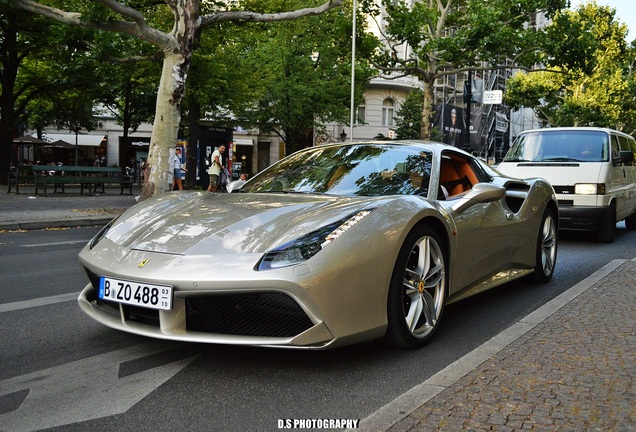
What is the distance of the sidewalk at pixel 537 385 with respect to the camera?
8.29 feet

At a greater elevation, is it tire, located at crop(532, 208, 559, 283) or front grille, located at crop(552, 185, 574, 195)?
front grille, located at crop(552, 185, 574, 195)

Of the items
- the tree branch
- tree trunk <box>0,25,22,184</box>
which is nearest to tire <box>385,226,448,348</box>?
the tree branch

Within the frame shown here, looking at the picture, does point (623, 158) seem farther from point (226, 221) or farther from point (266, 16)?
point (266, 16)

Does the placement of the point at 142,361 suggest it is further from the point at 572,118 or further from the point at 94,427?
the point at 572,118

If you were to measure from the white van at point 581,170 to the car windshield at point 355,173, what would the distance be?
17.7 ft

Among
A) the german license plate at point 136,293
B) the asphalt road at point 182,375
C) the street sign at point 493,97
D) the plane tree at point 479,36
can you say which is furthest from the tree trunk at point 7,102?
the german license plate at point 136,293

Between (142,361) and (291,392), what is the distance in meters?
0.94

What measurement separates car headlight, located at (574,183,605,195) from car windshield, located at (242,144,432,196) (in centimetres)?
558

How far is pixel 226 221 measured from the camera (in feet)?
11.5

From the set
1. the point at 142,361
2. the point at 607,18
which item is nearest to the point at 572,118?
the point at 607,18

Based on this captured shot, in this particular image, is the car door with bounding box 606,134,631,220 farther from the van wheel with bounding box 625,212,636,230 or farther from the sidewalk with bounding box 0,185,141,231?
the sidewalk with bounding box 0,185,141,231

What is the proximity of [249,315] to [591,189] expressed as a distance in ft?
24.7

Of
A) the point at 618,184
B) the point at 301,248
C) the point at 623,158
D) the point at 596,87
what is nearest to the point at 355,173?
the point at 301,248

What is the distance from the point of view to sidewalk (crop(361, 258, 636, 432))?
99.5 inches
